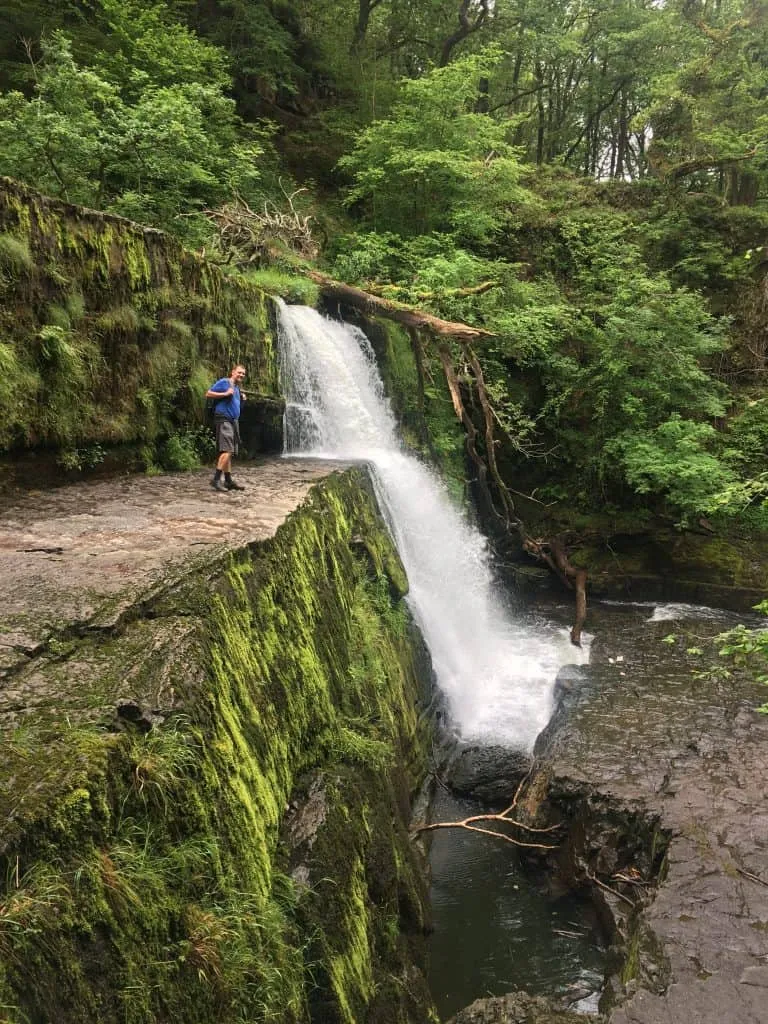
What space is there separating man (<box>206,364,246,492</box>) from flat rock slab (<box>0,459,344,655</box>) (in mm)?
217

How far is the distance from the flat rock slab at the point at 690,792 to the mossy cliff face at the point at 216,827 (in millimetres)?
1959

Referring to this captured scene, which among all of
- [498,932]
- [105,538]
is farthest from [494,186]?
[498,932]

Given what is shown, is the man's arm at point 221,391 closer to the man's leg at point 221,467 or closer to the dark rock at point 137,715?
the man's leg at point 221,467

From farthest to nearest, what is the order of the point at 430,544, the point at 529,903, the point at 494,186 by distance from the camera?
1. the point at 494,186
2. the point at 430,544
3. the point at 529,903

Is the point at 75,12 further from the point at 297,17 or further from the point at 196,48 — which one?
the point at 297,17

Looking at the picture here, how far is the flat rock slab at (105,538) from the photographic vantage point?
10.8ft

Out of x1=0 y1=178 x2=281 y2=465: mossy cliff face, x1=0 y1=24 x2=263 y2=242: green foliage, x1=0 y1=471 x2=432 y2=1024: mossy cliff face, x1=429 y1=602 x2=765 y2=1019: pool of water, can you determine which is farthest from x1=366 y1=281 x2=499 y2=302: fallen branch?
x1=0 y1=471 x2=432 y2=1024: mossy cliff face

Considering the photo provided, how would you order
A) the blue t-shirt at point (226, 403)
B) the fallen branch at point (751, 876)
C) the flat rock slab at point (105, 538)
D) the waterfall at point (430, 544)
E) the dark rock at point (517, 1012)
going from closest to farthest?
the flat rock slab at point (105, 538) → the dark rock at point (517, 1012) → the fallen branch at point (751, 876) → the blue t-shirt at point (226, 403) → the waterfall at point (430, 544)

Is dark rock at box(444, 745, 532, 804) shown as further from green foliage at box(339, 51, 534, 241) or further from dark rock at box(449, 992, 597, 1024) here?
green foliage at box(339, 51, 534, 241)

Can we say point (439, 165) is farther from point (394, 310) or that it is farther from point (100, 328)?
point (100, 328)

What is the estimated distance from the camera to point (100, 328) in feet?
23.5

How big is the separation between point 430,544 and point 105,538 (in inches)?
262

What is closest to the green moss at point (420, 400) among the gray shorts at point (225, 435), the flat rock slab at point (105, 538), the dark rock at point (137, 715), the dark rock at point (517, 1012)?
the flat rock slab at point (105, 538)

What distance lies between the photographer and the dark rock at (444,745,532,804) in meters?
7.50
